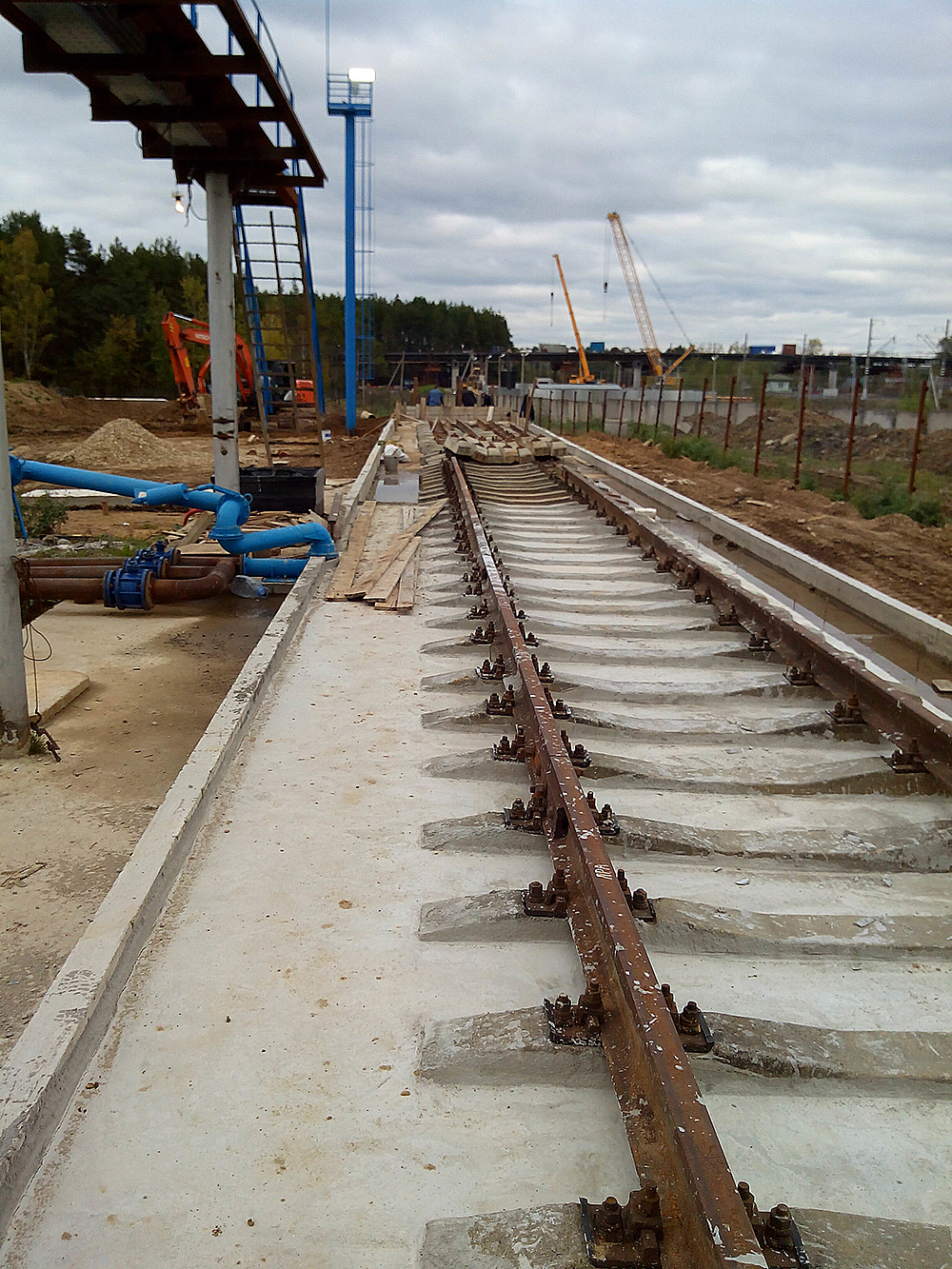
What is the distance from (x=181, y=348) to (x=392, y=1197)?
27.8 meters

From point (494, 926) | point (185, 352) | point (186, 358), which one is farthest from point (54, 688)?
point (186, 358)

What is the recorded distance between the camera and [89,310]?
230 feet

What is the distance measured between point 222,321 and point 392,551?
A: 3.13 m

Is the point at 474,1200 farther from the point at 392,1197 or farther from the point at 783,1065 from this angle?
the point at 783,1065

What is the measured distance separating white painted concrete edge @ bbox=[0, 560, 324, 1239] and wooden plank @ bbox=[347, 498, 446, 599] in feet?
11.1

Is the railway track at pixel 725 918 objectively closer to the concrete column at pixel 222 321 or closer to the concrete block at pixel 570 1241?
the concrete block at pixel 570 1241

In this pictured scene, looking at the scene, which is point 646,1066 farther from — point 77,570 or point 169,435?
point 169,435

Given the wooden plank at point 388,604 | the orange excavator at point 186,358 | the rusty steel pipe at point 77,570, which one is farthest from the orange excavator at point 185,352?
the wooden plank at point 388,604

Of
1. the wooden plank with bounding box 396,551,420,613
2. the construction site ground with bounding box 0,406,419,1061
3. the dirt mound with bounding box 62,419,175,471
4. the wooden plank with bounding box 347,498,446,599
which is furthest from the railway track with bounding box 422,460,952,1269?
the dirt mound with bounding box 62,419,175,471

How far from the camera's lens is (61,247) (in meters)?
72.2

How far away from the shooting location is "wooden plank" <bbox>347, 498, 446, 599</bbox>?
298 inches

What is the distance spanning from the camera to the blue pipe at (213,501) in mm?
8352

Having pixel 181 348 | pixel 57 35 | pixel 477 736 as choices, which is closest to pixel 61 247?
pixel 181 348

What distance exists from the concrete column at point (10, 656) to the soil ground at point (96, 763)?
15cm
